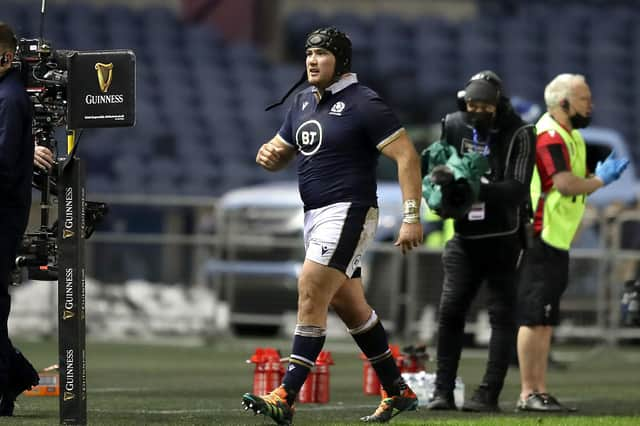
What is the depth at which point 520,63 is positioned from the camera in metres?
32.1

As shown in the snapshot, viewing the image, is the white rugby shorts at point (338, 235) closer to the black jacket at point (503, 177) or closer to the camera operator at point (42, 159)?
the camera operator at point (42, 159)

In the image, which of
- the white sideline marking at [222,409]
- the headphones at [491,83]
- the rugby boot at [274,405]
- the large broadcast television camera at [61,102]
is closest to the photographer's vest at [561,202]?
the headphones at [491,83]

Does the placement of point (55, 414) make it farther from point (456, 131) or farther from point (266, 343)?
point (266, 343)

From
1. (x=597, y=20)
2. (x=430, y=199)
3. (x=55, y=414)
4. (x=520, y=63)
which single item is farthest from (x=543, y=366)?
(x=597, y=20)

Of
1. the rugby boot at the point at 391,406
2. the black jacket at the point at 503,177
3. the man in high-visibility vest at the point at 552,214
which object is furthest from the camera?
the man in high-visibility vest at the point at 552,214

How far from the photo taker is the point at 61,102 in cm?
881

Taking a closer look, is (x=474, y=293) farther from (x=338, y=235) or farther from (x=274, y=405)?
(x=274, y=405)

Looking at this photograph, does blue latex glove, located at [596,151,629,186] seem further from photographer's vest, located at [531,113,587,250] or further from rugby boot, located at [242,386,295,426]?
rugby boot, located at [242,386,295,426]

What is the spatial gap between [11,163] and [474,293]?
11.1 ft

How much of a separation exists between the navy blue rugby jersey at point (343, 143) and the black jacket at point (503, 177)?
1510mm

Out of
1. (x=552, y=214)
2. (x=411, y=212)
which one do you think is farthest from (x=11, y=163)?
(x=552, y=214)

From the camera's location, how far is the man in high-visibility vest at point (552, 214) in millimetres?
10984

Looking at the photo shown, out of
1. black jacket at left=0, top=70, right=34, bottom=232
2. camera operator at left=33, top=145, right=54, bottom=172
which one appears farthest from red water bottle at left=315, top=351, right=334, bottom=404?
black jacket at left=0, top=70, right=34, bottom=232

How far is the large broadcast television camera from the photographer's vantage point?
8.17 meters
